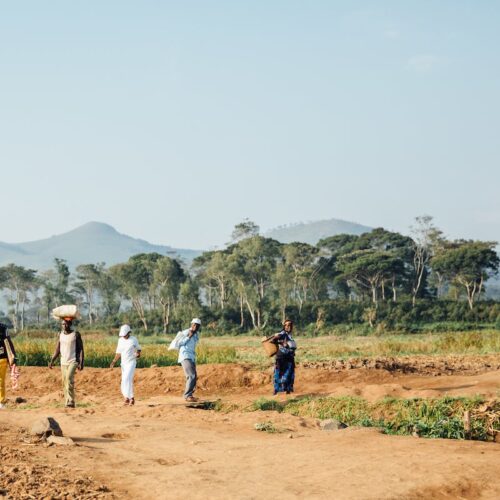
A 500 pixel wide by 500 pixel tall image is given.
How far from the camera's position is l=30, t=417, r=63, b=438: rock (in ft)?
36.3

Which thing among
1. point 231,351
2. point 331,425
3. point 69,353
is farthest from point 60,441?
point 231,351

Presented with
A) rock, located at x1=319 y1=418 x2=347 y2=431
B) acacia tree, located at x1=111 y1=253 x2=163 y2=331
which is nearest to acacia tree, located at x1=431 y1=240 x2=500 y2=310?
acacia tree, located at x1=111 y1=253 x2=163 y2=331

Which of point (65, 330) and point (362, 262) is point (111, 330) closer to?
point (362, 262)

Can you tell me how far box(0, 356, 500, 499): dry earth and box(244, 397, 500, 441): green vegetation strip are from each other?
592 millimetres

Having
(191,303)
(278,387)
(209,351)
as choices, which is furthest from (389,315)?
(278,387)

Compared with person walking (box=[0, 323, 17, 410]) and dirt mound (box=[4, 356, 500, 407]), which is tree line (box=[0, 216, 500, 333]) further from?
person walking (box=[0, 323, 17, 410])

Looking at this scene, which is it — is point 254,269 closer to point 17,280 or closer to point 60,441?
point 17,280

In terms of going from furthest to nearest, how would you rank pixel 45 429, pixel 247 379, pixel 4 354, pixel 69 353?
pixel 247 379, pixel 69 353, pixel 4 354, pixel 45 429

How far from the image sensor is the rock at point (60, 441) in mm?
10750

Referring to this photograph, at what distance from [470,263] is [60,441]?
196ft

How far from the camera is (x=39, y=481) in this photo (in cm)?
891

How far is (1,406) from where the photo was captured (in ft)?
46.3

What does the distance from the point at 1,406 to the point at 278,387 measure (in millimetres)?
5168

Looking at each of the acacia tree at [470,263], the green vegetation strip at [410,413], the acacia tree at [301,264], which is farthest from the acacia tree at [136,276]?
the green vegetation strip at [410,413]
